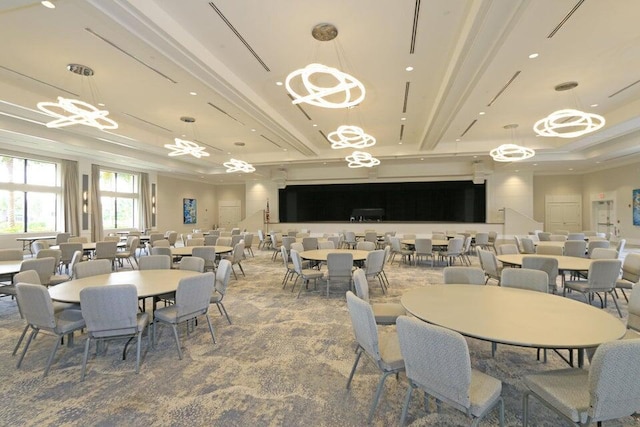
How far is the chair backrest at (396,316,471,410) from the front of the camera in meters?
1.83

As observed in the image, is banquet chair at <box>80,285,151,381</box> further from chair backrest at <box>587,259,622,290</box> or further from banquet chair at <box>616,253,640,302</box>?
banquet chair at <box>616,253,640,302</box>

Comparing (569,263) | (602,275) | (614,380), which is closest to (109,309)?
(614,380)

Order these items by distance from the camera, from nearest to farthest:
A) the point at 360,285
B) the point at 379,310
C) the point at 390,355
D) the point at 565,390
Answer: the point at 565,390, the point at 390,355, the point at 360,285, the point at 379,310

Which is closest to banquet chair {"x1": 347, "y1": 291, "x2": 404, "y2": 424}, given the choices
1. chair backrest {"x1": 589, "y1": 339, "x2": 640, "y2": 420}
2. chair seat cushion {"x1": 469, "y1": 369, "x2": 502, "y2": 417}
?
chair seat cushion {"x1": 469, "y1": 369, "x2": 502, "y2": 417}

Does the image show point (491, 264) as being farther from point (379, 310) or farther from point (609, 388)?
point (609, 388)

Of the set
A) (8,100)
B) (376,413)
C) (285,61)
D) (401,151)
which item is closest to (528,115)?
(401,151)

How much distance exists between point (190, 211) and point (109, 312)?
17.1 meters

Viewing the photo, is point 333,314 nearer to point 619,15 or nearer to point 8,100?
point 619,15

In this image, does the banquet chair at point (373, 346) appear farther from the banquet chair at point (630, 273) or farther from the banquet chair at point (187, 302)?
the banquet chair at point (630, 273)

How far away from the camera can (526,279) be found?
3703 millimetres

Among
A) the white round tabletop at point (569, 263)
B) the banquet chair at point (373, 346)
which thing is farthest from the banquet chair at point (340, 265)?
the banquet chair at point (373, 346)

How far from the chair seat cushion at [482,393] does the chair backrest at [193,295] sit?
9.57ft

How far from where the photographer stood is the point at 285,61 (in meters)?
6.17

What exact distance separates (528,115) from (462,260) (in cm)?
491
